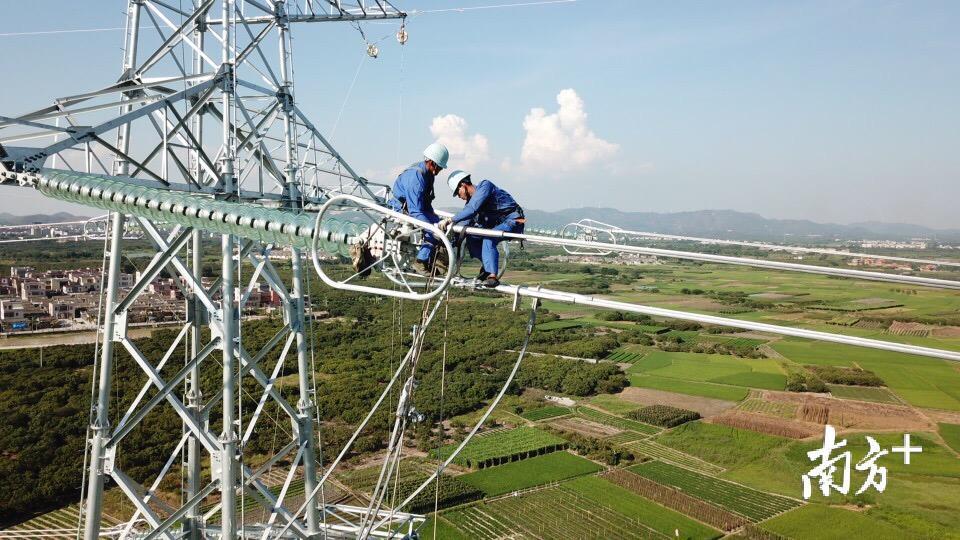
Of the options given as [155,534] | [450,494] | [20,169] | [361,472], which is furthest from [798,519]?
[20,169]

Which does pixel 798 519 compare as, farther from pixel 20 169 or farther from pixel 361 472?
pixel 20 169

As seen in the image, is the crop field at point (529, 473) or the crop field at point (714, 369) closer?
the crop field at point (529, 473)

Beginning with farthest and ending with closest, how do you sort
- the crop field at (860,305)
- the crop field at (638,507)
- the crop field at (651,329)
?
the crop field at (860,305) → the crop field at (651,329) → the crop field at (638,507)

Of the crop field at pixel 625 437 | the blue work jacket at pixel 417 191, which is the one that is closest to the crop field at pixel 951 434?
the crop field at pixel 625 437

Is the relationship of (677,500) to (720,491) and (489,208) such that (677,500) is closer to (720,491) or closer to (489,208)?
(720,491)

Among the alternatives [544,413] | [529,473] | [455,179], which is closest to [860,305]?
[544,413]

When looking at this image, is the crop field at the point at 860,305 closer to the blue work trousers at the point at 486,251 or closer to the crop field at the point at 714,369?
the crop field at the point at 714,369
